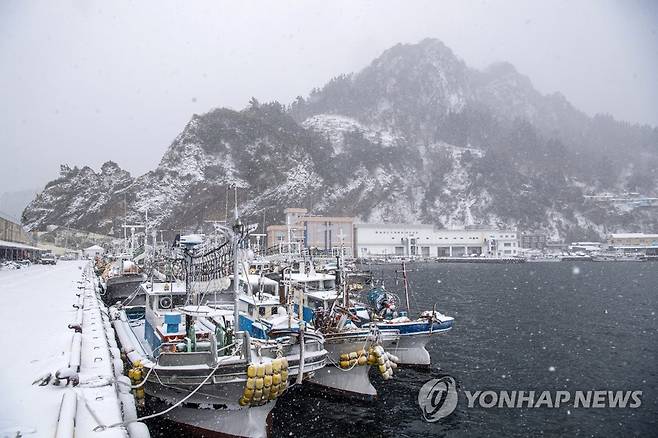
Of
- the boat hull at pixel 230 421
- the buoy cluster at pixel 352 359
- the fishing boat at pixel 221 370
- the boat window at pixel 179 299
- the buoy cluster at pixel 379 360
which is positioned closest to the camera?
the fishing boat at pixel 221 370

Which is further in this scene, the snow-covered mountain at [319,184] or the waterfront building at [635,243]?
the waterfront building at [635,243]

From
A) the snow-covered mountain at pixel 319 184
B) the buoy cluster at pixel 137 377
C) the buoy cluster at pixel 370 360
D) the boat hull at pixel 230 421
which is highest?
the snow-covered mountain at pixel 319 184

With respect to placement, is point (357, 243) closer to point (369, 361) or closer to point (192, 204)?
point (192, 204)

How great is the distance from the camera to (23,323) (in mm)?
15719

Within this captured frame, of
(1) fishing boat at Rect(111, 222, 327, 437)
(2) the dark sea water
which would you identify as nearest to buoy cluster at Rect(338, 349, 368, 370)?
(2) the dark sea water

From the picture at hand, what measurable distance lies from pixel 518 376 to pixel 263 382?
47.0 ft

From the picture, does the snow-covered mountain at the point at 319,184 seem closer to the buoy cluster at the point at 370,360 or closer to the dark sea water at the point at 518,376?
the dark sea water at the point at 518,376

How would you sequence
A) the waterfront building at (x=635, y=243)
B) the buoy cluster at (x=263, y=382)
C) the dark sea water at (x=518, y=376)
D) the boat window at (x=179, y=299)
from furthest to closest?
the waterfront building at (x=635, y=243) → the boat window at (x=179, y=299) → the dark sea water at (x=518, y=376) → the buoy cluster at (x=263, y=382)

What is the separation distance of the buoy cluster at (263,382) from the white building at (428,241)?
111688 millimetres

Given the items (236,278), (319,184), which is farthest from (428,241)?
(236,278)

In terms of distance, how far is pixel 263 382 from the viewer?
1092 centimetres

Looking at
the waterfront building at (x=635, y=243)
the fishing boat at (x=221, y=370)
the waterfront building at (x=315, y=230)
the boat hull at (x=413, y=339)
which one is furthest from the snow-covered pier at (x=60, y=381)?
the waterfront building at (x=635, y=243)

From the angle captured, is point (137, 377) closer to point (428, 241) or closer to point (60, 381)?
point (60, 381)

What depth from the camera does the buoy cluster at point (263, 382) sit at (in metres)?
10.8
